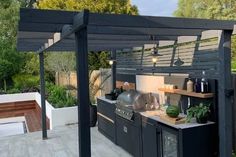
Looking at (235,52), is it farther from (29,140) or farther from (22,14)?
(22,14)

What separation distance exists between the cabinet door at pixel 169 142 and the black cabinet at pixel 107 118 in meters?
2.09

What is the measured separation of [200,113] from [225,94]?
0.47 m

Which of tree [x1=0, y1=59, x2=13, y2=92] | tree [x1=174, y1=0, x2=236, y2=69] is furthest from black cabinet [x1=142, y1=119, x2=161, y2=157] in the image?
tree [x1=0, y1=59, x2=13, y2=92]

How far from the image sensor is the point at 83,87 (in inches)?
123

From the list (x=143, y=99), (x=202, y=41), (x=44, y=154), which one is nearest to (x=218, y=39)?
(x=202, y=41)

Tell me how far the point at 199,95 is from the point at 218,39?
3.15 ft

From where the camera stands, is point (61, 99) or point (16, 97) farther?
point (16, 97)

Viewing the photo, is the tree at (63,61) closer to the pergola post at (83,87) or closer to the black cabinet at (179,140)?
the black cabinet at (179,140)

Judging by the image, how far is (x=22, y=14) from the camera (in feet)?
9.89

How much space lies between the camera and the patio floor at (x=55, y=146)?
19.7 ft

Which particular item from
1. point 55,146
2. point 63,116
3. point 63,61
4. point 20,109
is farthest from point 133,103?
point 20,109

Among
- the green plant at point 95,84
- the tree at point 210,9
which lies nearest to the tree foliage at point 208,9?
the tree at point 210,9

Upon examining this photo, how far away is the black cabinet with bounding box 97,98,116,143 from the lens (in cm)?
657

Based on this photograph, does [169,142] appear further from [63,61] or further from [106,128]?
[63,61]
